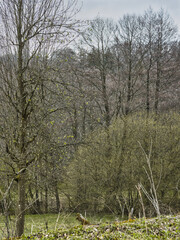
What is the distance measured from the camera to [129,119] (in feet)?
40.0

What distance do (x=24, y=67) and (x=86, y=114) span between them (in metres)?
3.38

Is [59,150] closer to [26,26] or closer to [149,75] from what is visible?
[26,26]

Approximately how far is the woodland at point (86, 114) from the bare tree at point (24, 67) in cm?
3

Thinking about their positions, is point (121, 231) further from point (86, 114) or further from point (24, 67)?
point (86, 114)

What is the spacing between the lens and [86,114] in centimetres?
860

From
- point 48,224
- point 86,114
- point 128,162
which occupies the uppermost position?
point 86,114

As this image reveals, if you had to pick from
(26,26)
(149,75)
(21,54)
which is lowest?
(21,54)

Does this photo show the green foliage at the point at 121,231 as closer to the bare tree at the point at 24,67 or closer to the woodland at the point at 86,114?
the woodland at the point at 86,114

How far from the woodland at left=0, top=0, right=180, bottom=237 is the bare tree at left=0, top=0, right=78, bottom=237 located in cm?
3

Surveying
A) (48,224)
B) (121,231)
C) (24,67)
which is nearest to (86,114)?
(24,67)

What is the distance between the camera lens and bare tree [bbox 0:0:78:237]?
559cm

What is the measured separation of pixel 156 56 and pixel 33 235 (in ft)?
54.7

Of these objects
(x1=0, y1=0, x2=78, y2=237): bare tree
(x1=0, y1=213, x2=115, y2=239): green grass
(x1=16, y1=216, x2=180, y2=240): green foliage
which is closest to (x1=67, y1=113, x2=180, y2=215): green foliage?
(x1=0, y1=213, x2=115, y2=239): green grass

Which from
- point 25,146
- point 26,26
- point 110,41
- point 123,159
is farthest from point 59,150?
point 110,41
